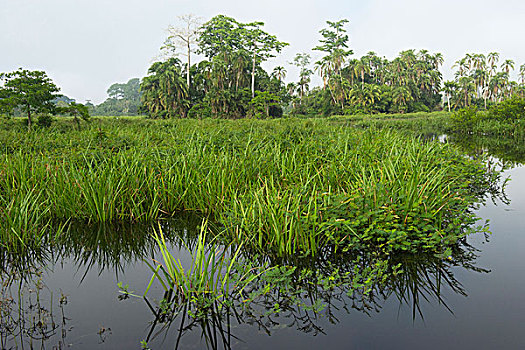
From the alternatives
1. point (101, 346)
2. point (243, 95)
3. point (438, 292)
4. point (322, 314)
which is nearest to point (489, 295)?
point (438, 292)

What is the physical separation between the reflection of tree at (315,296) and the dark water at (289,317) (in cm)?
1

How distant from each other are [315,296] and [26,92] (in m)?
12.5

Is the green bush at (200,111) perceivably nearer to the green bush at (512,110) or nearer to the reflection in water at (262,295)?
the green bush at (512,110)

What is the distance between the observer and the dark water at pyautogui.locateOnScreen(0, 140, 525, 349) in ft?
8.12

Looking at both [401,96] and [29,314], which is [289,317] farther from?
[401,96]

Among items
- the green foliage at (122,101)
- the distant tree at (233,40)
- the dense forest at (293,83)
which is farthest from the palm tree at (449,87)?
the green foliage at (122,101)

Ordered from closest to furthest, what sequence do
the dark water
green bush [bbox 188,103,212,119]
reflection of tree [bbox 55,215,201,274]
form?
the dark water < reflection of tree [bbox 55,215,201,274] < green bush [bbox 188,103,212,119]

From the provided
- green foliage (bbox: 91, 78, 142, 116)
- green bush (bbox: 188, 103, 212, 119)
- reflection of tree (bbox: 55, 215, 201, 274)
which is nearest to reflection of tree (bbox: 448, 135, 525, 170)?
reflection of tree (bbox: 55, 215, 201, 274)

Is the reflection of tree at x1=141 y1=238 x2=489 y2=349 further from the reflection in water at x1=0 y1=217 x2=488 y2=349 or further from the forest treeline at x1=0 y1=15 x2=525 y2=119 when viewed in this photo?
the forest treeline at x1=0 y1=15 x2=525 y2=119

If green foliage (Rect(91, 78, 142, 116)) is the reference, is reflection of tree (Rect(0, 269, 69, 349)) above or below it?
below

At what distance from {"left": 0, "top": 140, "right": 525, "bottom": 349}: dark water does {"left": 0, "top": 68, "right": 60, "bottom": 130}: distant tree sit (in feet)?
33.1

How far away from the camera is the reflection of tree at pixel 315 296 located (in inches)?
103

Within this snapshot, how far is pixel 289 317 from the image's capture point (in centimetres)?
271

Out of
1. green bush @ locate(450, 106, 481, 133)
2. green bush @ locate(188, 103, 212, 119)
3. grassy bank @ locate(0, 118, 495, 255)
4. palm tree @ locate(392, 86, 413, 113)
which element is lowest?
grassy bank @ locate(0, 118, 495, 255)
